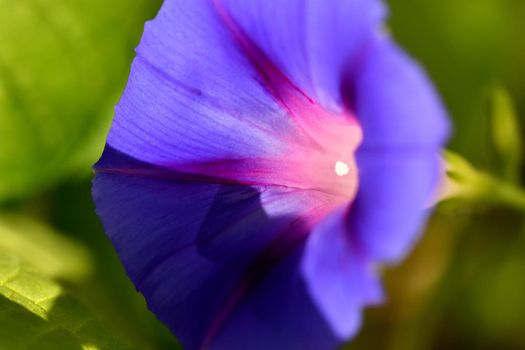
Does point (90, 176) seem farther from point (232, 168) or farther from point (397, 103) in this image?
point (397, 103)

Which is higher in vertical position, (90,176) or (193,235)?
(193,235)

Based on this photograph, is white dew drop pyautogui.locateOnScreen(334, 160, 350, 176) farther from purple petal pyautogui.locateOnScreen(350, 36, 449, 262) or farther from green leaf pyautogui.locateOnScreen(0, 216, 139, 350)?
green leaf pyautogui.locateOnScreen(0, 216, 139, 350)

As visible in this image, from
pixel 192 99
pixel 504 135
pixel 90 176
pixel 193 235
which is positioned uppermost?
pixel 192 99

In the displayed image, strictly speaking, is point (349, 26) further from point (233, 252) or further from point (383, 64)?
point (233, 252)

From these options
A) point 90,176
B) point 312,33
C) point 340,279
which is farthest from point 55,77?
point 340,279

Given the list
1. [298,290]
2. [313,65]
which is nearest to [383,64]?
[313,65]

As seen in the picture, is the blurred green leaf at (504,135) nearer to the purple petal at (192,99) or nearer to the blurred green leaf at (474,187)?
the blurred green leaf at (474,187)

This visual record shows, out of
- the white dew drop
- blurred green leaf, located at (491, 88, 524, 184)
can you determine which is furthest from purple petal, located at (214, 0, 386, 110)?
blurred green leaf, located at (491, 88, 524, 184)

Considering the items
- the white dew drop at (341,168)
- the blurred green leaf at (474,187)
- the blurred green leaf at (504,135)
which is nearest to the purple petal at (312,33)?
the white dew drop at (341,168)
